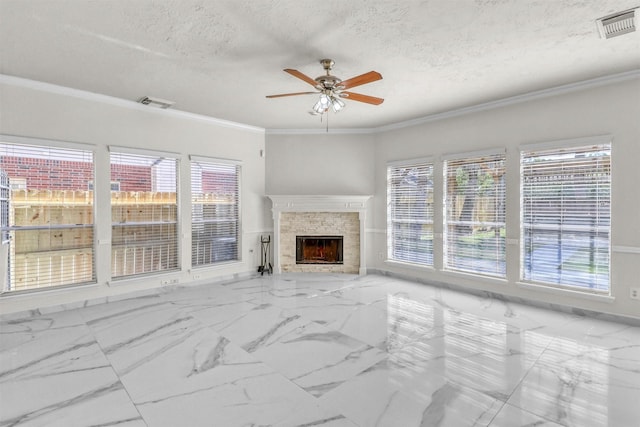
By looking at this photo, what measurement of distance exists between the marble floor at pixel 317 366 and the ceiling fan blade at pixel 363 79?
2.51m

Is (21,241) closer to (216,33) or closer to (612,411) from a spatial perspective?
(216,33)

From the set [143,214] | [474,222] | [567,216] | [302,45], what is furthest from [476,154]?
[143,214]

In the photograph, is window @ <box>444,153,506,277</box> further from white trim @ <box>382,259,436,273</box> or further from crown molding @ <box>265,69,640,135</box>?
crown molding @ <box>265,69,640,135</box>

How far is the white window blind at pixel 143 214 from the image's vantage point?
4.90m

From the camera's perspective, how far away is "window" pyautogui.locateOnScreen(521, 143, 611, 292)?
4.07 meters

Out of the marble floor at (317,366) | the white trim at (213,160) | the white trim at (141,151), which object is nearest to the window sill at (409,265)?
the marble floor at (317,366)

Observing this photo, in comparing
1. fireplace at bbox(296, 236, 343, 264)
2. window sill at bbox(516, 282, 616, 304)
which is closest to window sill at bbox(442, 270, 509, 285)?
window sill at bbox(516, 282, 616, 304)

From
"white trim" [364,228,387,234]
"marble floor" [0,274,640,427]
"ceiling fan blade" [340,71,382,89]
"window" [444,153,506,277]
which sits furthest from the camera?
"white trim" [364,228,387,234]

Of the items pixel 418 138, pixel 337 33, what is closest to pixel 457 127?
pixel 418 138

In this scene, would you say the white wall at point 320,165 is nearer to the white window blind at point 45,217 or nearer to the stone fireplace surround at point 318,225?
the stone fireplace surround at point 318,225

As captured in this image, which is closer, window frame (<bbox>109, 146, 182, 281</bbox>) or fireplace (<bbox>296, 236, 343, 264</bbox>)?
window frame (<bbox>109, 146, 182, 281</bbox>)

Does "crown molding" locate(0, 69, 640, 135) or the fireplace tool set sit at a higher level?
"crown molding" locate(0, 69, 640, 135)

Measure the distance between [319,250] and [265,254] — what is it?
1088 millimetres

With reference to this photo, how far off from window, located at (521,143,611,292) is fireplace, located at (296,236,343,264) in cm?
323
